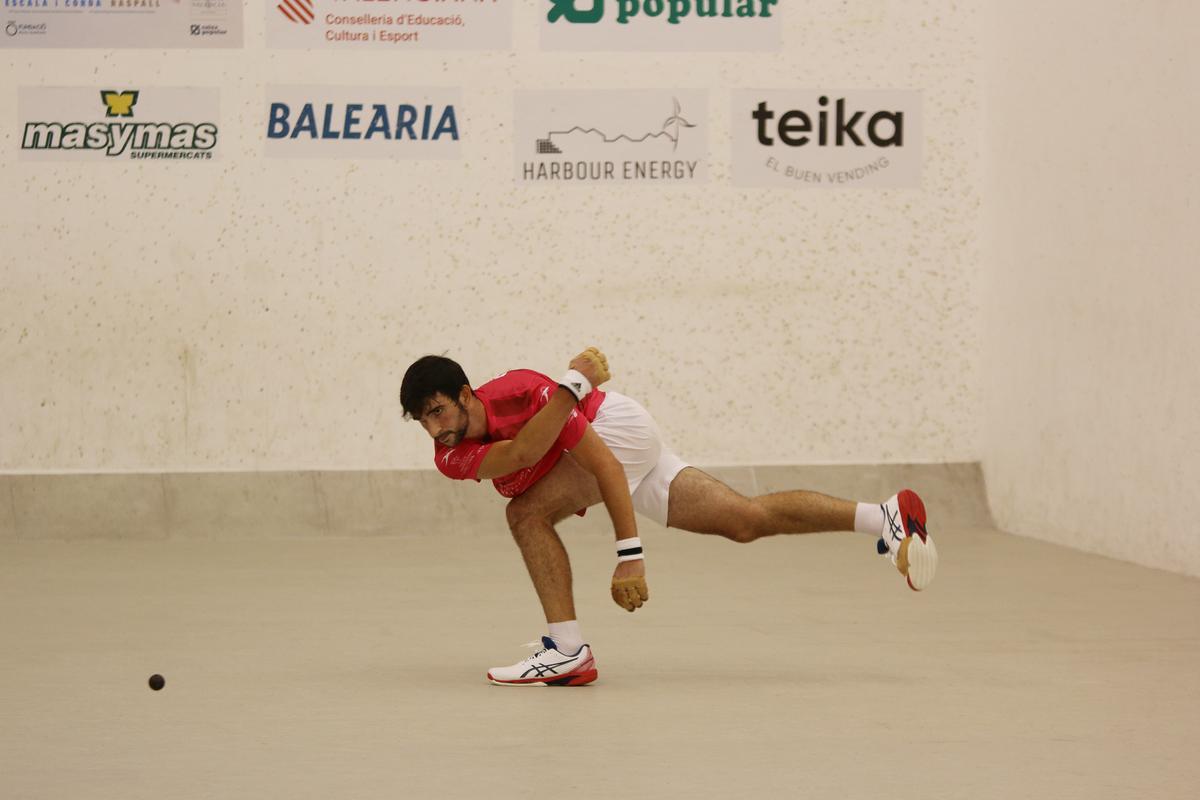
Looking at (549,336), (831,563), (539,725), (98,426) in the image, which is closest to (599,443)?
(539,725)

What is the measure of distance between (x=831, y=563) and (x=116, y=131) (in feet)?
12.1

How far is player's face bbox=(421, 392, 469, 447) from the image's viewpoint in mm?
3709

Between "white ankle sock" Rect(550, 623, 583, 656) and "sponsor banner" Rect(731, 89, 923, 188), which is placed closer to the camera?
"white ankle sock" Rect(550, 623, 583, 656)

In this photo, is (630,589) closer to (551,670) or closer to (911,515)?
(551,670)

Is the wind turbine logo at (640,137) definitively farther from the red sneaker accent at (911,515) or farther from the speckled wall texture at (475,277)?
the red sneaker accent at (911,515)

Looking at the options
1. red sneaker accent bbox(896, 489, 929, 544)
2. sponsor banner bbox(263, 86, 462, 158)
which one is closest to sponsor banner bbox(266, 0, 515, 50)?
sponsor banner bbox(263, 86, 462, 158)

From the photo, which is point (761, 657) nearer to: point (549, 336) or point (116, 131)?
point (549, 336)

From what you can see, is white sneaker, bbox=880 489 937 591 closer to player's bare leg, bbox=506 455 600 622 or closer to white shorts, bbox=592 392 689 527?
white shorts, bbox=592 392 689 527

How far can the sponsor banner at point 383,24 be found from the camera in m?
7.16

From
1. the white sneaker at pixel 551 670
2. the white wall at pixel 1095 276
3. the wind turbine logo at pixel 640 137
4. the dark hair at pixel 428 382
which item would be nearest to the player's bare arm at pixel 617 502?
the white sneaker at pixel 551 670

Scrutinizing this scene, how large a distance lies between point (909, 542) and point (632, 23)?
13.2 feet

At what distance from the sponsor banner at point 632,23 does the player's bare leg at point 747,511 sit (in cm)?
363

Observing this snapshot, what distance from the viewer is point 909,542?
382cm

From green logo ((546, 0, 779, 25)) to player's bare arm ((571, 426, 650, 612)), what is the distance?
387 cm
